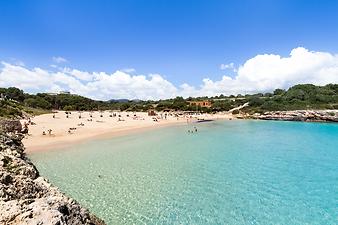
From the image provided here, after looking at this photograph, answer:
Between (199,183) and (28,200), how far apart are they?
1727 cm

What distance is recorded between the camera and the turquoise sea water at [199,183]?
17.2 metres

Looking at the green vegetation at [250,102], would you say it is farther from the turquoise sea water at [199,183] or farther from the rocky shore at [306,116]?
the turquoise sea water at [199,183]

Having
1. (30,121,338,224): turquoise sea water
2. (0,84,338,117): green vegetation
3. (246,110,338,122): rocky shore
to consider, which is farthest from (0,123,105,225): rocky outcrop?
(0,84,338,117): green vegetation

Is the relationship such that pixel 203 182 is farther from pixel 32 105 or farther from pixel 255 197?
pixel 32 105

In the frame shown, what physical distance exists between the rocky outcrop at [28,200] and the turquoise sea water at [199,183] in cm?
731

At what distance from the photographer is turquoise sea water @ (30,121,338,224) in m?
17.2

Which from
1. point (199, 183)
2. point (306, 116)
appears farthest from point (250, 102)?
point (199, 183)

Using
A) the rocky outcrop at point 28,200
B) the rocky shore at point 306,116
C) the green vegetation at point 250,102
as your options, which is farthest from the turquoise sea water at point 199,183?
the green vegetation at point 250,102

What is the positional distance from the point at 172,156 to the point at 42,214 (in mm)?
29200

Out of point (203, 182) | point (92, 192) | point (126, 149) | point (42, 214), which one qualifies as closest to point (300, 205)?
point (203, 182)

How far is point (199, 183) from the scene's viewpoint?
23.7 meters

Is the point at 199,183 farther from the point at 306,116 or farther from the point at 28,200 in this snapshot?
the point at 306,116

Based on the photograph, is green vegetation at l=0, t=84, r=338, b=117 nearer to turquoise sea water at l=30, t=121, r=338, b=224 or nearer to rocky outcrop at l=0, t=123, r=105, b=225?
turquoise sea water at l=30, t=121, r=338, b=224

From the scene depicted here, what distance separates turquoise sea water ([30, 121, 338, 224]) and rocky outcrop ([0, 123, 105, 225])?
7308 millimetres
